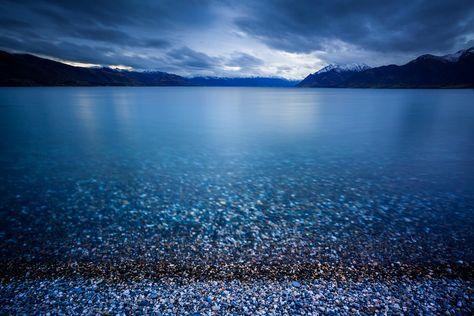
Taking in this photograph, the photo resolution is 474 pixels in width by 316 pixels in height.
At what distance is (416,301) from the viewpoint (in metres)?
7.24

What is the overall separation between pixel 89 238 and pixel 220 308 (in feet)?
23.2

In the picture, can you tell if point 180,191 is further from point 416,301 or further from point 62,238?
point 416,301

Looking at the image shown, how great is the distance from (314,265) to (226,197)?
717cm

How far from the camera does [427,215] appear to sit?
12672mm

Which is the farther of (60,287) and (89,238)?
(89,238)

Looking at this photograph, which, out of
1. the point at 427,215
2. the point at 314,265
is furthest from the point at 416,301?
the point at 427,215

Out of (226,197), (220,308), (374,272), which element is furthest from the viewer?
(226,197)

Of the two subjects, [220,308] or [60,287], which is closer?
[220,308]

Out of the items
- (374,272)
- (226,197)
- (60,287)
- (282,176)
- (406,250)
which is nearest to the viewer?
(60,287)

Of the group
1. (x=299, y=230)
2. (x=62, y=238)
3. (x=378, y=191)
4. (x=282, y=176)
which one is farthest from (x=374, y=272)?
(x=62, y=238)

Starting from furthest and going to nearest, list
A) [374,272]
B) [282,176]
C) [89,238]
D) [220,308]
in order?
[282,176] < [89,238] < [374,272] < [220,308]

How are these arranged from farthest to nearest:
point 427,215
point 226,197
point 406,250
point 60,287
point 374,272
A: 1. point 226,197
2. point 427,215
3. point 406,250
4. point 374,272
5. point 60,287

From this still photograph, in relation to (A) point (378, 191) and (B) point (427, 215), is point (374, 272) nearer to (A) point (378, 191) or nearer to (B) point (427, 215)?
(B) point (427, 215)

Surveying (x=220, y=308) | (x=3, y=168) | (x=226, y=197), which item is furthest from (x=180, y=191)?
(x=3, y=168)
